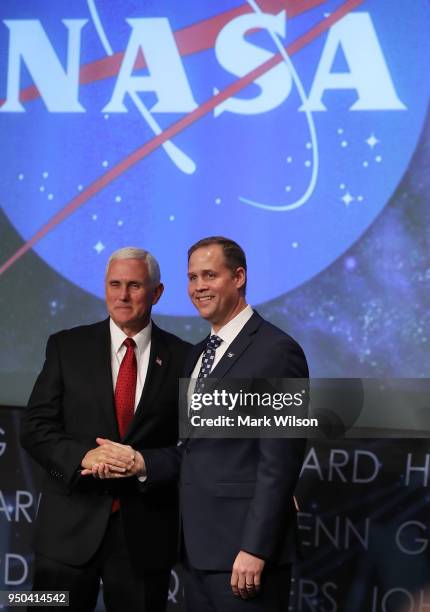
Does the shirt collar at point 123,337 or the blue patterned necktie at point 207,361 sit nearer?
the blue patterned necktie at point 207,361

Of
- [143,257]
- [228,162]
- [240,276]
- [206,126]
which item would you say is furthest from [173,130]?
[240,276]

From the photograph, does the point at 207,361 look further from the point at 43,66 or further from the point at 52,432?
the point at 43,66

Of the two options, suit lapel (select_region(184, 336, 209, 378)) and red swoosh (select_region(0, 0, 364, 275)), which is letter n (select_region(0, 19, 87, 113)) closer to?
red swoosh (select_region(0, 0, 364, 275))

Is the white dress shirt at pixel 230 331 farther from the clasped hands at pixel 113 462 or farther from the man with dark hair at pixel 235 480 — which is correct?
the clasped hands at pixel 113 462

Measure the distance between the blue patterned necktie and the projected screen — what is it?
4.01ft

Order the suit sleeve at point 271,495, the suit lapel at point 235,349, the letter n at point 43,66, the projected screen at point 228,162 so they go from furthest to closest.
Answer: the letter n at point 43,66 < the projected screen at point 228,162 < the suit lapel at point 235,349 < the suit sleeve at point 271,495

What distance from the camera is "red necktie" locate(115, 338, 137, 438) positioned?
2.51m

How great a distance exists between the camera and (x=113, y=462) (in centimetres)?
237

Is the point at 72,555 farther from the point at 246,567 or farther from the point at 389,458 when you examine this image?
the point at 389,458

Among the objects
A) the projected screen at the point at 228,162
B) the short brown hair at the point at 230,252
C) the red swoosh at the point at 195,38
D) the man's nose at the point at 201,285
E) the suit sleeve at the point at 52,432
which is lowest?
the suit sleeve at the point at 52,432

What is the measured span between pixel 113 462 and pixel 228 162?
169cm

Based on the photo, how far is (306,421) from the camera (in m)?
2.29

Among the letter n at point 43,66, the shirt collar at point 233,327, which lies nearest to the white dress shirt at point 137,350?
the shirt collar at point 233,327

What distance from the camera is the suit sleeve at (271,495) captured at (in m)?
A: 2.14
